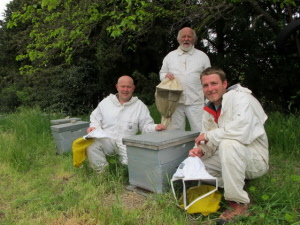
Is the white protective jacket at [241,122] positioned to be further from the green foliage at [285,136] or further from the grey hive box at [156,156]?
the green foliage at [285,136]

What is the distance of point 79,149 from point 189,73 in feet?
5.80

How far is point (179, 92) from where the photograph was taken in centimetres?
372

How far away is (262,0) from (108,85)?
20.5ft

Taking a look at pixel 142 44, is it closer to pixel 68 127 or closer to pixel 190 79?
pixel 68 127

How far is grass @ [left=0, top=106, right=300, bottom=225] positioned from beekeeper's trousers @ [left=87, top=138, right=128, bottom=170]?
0.32 ft

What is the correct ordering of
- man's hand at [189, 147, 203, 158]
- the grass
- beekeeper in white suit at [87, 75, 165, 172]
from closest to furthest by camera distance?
1. the grass
2. man's hand at [189, 147, 203, 158]
3. beekeeper in white suit at [87, 75, 165, 172]

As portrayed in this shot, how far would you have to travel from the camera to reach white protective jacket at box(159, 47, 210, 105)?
12.6 ft

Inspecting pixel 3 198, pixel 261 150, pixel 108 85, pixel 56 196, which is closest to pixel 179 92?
pixel 261 150

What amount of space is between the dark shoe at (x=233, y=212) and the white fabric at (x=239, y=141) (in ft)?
0.30

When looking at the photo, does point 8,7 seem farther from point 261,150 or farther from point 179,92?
point 261,150

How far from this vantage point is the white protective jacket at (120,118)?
354 cm

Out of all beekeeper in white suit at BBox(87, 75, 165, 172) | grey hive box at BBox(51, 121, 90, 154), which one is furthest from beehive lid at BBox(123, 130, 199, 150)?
grey hive box at BBox(51, 121, 90, 154)

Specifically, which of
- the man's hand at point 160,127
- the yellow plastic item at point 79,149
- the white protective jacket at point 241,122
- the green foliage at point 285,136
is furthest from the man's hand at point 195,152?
the green foliage at point 285,136

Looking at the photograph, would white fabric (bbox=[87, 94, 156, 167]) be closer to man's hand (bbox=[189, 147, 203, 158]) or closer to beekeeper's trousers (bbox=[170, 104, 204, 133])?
beekeeper's trousers (bbox=[170, 104, 204, 133])
